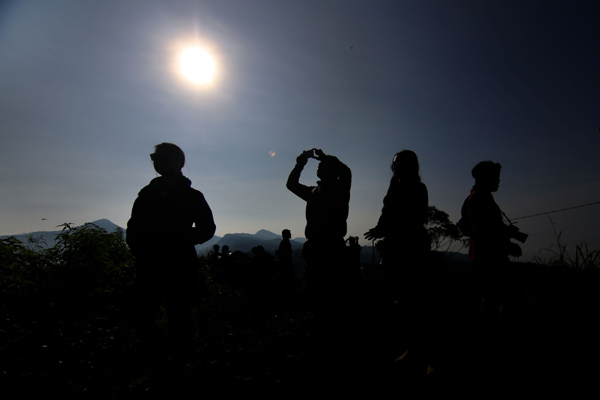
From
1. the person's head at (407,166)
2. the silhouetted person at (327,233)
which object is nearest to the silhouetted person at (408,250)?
the person's head at (407,166)

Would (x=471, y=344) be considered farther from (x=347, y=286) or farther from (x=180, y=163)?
(x=180, y=163)

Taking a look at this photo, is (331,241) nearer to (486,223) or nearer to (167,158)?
(486,223)

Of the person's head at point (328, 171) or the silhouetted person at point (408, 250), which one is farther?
the person's head at point (328, 171)

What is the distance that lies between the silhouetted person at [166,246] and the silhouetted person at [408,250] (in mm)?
1624

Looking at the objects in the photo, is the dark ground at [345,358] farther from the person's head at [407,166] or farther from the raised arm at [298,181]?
the raised arm at [298,181]

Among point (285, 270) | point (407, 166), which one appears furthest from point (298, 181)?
point (285, 270)

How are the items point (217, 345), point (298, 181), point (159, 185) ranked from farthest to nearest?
point (217, 345) < point (298, 181) < point (159, 185)

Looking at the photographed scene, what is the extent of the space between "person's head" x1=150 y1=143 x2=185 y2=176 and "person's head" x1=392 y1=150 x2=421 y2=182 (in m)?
2.06

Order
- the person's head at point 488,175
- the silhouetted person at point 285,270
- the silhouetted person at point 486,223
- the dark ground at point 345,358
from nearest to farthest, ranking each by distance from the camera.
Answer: the dark ground at point 345,358, the silhouetted person at point 486,223, the person's head at point 488,175, the silhouetted person at point 285,270

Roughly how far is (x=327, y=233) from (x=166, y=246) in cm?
157

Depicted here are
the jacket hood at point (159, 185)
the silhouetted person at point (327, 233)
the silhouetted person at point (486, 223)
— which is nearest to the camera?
the jacket hood at point (159, 185)

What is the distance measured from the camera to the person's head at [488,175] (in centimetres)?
284

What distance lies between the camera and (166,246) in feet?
7.80

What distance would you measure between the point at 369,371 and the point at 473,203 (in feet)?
6.16
